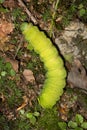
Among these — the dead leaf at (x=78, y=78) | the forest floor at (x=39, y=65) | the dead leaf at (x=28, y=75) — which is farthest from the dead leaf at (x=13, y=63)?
the dead leaf at (x=78, y=78)

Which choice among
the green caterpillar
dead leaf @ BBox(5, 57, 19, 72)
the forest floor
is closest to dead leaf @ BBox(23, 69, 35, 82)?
the forest floor

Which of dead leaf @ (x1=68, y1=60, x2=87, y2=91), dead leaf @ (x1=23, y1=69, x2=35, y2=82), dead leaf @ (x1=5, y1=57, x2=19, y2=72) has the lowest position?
dead leaf @ (x1=68, y1=60, x2=87, y2=91)

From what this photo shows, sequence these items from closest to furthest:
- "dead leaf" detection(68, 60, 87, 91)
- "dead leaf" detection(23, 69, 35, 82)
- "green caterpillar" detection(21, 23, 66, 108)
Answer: "green caterpillar" detection(21, 23, 66, 108), "dead leaf" detection(68, 60, 87, 91), "dead leaf" detection(23, 69, 35, 82)

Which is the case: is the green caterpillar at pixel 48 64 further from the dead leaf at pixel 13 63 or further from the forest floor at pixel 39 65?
the dead leaf at pixel 13 63

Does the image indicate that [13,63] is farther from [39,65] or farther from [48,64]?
[48,64]

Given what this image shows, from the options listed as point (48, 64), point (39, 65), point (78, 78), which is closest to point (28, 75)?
point (39, 65)

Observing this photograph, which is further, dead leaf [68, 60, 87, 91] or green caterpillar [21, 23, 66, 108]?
dead leaf [68, 60, 87, 91]

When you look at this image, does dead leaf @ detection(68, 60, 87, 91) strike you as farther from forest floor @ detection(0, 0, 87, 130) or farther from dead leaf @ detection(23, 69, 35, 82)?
dead leaf @ detection(23, 69, 35, 82)

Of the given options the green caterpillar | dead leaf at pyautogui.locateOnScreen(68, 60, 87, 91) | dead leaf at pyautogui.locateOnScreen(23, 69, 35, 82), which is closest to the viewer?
the green caterpillar
